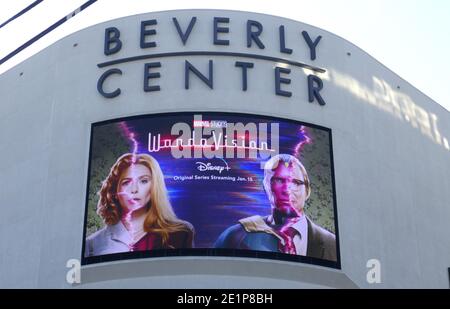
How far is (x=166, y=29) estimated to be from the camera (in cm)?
2986

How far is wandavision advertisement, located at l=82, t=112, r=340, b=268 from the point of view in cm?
2594

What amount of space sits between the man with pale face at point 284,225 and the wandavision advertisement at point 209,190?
0.10ft

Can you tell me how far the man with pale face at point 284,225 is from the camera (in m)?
26.0

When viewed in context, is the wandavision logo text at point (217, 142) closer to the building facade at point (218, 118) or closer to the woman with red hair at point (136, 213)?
the building facade at point (218, 118)

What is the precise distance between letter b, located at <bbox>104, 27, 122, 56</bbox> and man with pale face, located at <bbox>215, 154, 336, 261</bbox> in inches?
262

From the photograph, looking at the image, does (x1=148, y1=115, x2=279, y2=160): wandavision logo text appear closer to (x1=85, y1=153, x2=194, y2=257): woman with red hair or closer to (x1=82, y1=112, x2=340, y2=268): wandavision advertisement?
(x1=82, y1=112, x2=340, y2=268): wandavision advertisement

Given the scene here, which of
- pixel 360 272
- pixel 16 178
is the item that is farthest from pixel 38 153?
pixel 360 272

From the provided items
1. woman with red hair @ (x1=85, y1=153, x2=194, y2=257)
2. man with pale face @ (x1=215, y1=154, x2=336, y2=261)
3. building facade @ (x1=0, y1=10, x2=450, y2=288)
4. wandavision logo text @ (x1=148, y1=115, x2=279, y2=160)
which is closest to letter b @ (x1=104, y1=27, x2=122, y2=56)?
Answer: building facade @ (x1=0, y1=10, x2=450, y2=288)

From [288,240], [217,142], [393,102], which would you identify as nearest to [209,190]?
[217,142]

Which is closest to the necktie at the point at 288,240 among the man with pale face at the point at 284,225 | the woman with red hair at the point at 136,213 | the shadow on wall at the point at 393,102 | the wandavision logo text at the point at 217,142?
the man with pale face at the point at 284,225

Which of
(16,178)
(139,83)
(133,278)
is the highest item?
(139,83)
